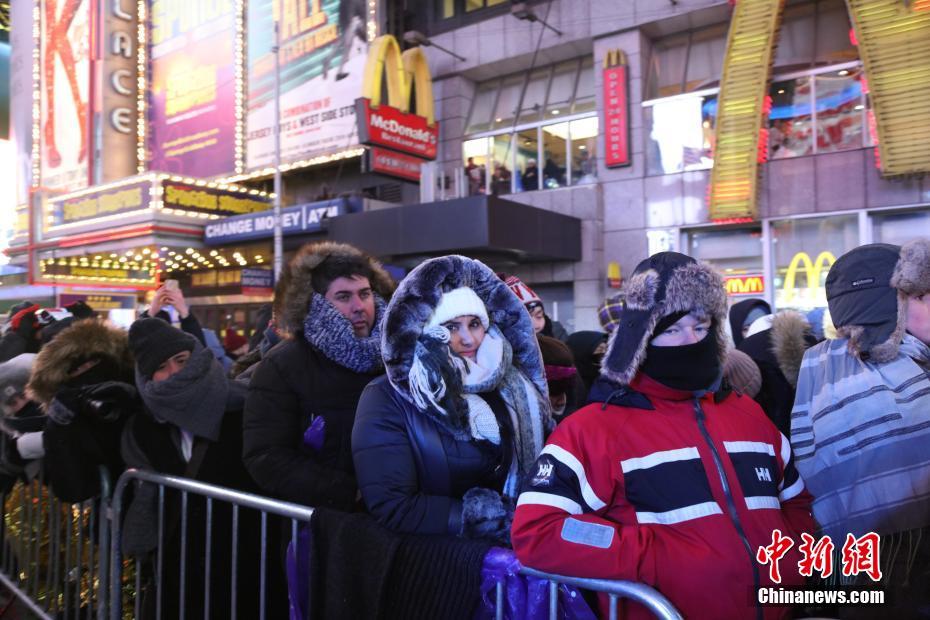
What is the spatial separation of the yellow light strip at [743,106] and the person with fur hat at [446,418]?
40.3 ft

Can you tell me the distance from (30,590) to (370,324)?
10.2 feet

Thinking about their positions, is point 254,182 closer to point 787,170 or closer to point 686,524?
point 787,170

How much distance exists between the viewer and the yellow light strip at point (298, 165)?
19.4 m

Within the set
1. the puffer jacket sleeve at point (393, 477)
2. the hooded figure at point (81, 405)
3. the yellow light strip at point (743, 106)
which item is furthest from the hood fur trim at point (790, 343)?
the yellow light strip at point (743, 106)

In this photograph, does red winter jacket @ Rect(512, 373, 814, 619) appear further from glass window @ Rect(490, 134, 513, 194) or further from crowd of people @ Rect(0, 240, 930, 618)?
glass window @ Rect(490, 134, 513, 194)

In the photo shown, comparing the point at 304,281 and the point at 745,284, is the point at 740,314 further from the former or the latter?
the point at 745,284

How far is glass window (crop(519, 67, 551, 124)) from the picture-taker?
1728 cm

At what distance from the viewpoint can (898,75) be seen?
1105 cm

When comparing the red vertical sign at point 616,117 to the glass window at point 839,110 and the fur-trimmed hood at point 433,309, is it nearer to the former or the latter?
the glass window at point 839,110

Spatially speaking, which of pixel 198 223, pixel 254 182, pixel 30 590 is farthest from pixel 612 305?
pixel 254 182

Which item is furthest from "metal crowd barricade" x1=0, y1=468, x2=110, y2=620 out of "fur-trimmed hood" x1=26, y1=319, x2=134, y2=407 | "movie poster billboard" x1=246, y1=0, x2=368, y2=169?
"movie poster billboard" x1=246, y1=0, x2=368, y2=169

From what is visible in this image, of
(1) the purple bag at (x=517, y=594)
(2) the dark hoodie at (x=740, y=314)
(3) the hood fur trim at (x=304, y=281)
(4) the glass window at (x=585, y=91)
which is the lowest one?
(1) the purple bag at (x=517, y=594)

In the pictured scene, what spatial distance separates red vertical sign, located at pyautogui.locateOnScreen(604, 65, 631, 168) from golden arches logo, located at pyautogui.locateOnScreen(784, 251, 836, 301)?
4.48 m

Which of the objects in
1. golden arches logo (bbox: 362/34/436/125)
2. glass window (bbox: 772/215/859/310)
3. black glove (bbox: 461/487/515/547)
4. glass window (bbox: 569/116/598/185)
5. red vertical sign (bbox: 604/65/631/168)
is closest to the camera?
black glove (bbox: 461/487/515/547)
